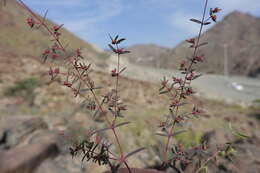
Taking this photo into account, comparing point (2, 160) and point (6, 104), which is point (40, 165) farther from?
point (6, 104)

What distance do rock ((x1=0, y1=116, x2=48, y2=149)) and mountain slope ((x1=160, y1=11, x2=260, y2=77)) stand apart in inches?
1551

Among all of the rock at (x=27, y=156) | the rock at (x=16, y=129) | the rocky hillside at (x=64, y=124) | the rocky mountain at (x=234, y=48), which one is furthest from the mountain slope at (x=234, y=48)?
the rock at (x=27, y=156)

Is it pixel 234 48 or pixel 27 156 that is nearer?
pixel 27 156

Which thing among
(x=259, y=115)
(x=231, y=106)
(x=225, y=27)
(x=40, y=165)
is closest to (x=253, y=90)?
(x=231, y=106)

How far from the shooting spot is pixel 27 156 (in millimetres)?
4770

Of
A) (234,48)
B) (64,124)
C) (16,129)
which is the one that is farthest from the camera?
(234,48)

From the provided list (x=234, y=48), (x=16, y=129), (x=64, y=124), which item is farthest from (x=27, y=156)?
(x=234, y=48)

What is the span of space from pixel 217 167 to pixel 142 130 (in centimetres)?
490

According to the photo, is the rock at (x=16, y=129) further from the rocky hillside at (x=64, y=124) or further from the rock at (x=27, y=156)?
the rock at (x=27, y=156)

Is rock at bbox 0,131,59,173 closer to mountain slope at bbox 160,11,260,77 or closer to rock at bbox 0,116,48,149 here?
rock at bbox 0,116,48,149

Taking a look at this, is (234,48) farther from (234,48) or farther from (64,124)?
(64,124)

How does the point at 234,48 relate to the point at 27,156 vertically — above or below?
above

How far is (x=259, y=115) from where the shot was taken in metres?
11.5

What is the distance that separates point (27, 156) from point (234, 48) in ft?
200
